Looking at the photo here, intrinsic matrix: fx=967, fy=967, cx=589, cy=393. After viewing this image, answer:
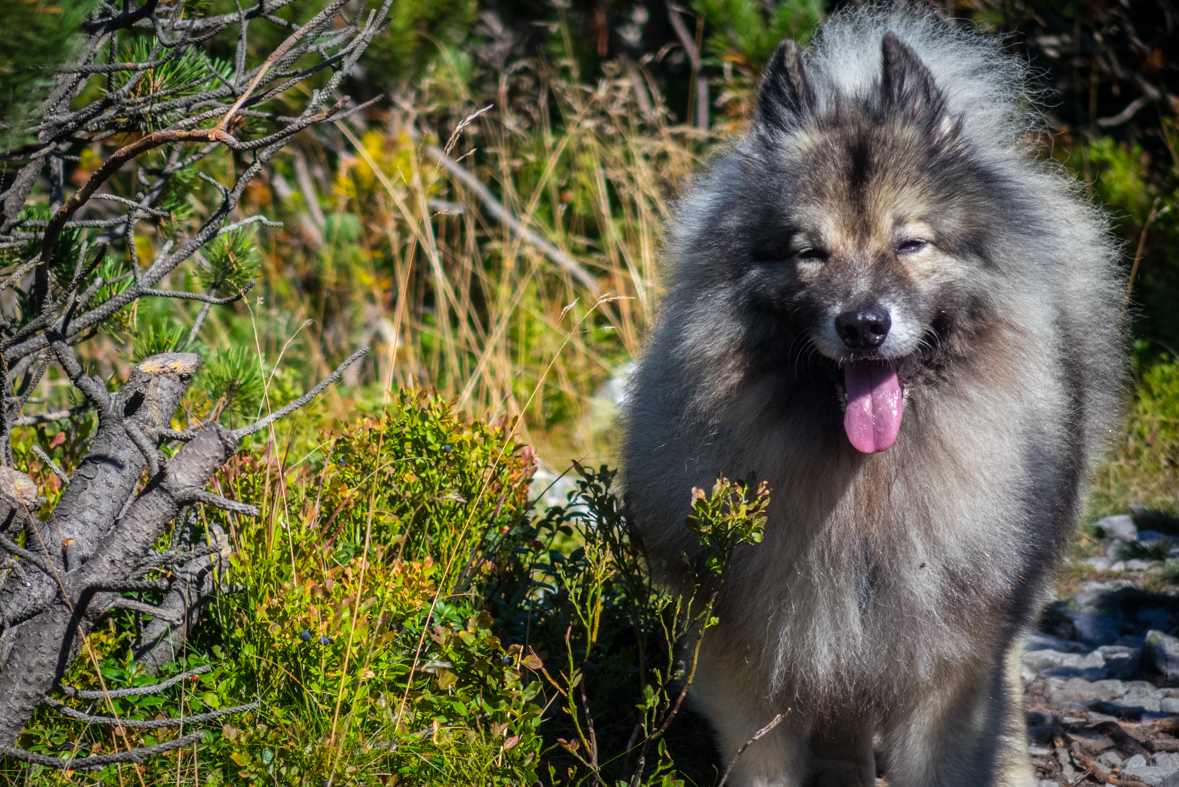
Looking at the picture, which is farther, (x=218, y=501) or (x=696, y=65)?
(x=696, y=65)

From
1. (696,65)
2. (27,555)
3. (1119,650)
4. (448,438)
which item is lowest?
(1119,650)

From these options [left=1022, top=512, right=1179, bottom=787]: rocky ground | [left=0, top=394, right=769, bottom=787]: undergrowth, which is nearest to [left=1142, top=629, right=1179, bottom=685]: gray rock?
[left=1022, top=512, right=1179, bottom=787]: rocky ground

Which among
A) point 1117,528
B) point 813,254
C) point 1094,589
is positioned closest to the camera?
point 813,254

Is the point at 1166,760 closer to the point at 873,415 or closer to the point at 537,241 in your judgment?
the point at 873,415

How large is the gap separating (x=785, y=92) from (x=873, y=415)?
0.91 metres

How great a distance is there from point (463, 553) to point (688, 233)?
118 centimetres

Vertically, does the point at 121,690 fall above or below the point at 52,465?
below

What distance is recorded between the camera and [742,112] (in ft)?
18.8

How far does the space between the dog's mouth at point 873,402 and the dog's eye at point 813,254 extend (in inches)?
10.3

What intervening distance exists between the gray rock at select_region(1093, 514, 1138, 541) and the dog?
2.11 meters

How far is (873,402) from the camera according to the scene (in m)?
2.30

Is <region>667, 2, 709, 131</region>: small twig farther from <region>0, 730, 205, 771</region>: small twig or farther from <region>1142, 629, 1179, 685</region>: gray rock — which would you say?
<region>0, 730, 205, 771</region>: small twig

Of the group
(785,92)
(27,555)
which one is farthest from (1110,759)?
(27,555)

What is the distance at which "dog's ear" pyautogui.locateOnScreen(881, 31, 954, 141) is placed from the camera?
2.42 m
